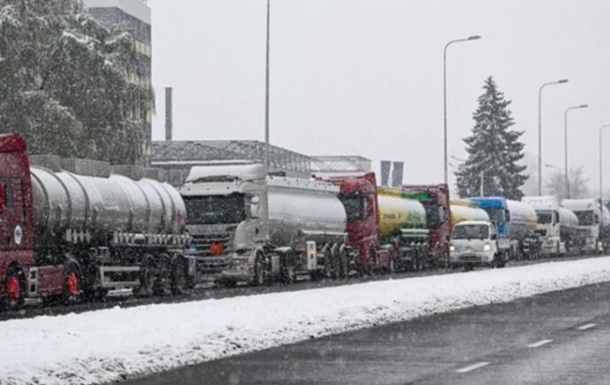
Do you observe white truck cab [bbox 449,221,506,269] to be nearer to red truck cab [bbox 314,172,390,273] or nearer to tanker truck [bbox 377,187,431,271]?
tanker truck [bbox 377,187,431,271]

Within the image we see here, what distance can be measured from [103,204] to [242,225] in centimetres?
838

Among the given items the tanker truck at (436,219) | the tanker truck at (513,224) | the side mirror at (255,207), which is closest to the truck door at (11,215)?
the side mirror at (255,207)

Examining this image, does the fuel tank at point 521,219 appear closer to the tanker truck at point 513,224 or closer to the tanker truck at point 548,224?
the tanker truck at point 513,224

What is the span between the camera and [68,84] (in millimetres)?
53156

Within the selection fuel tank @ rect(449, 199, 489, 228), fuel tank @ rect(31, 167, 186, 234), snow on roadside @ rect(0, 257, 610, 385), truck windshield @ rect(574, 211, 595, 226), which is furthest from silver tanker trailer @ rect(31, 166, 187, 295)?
truck windshield @ rect(574, 211, 595, 226)

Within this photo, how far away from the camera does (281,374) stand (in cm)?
1641

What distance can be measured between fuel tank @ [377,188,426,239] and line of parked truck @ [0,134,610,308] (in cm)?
7

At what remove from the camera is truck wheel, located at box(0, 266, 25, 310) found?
1151 inches

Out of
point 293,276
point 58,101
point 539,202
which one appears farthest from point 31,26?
point 539,202

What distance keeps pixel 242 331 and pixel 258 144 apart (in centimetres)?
8152

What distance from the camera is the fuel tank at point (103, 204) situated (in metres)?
31.9

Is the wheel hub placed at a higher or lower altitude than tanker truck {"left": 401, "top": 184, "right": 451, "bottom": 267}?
lower

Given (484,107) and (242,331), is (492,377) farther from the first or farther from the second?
(484,107)

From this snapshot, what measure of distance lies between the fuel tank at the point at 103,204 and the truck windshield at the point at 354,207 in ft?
51.2
